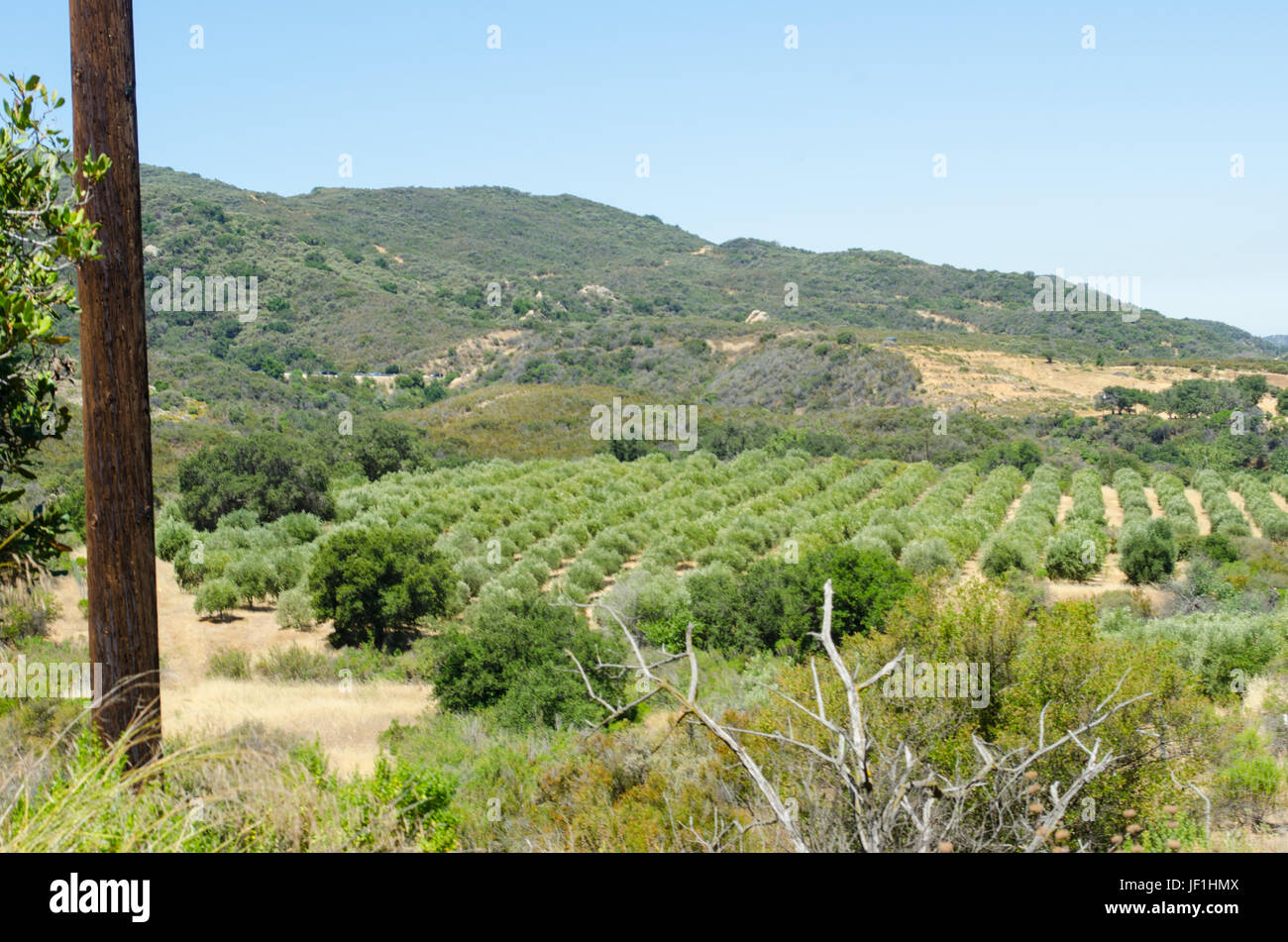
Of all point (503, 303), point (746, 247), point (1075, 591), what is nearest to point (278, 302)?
point (503, 303)

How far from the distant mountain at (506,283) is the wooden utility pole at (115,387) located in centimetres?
5444

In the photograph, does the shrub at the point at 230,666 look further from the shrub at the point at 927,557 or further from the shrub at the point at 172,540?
the shrub at the point at 927,557

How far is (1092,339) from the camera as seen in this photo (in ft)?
262

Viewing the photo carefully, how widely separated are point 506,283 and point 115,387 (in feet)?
316

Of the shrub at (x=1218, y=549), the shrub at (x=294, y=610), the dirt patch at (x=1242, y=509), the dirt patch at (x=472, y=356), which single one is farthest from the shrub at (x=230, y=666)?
the dirt patch at (x=472, y=356)

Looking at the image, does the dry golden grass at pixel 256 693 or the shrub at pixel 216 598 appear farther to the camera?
the shrub at pixel 216 598

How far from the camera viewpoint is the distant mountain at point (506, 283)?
7106 centimetres

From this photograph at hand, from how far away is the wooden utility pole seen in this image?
4.72 m

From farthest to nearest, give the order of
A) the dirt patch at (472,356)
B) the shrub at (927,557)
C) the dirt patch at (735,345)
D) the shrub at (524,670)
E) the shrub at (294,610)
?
the dirt patch at (735,345), the dirt patch at (472,356), the shrub at (927,557), the shrub at (294,610), the shrub at (524,670)

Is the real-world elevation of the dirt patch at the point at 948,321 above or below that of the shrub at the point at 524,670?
above

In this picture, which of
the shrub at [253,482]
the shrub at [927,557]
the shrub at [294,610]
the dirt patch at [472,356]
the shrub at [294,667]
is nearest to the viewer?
the shrub at [294,667]

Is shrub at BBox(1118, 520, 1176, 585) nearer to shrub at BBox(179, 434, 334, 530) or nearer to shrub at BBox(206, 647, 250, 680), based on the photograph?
shrub at BBox(206, 647, 250, 680)

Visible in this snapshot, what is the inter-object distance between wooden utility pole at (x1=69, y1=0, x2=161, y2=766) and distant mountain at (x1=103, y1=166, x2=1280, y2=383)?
5444 cm

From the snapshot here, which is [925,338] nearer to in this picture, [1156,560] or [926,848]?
[1156,560]
